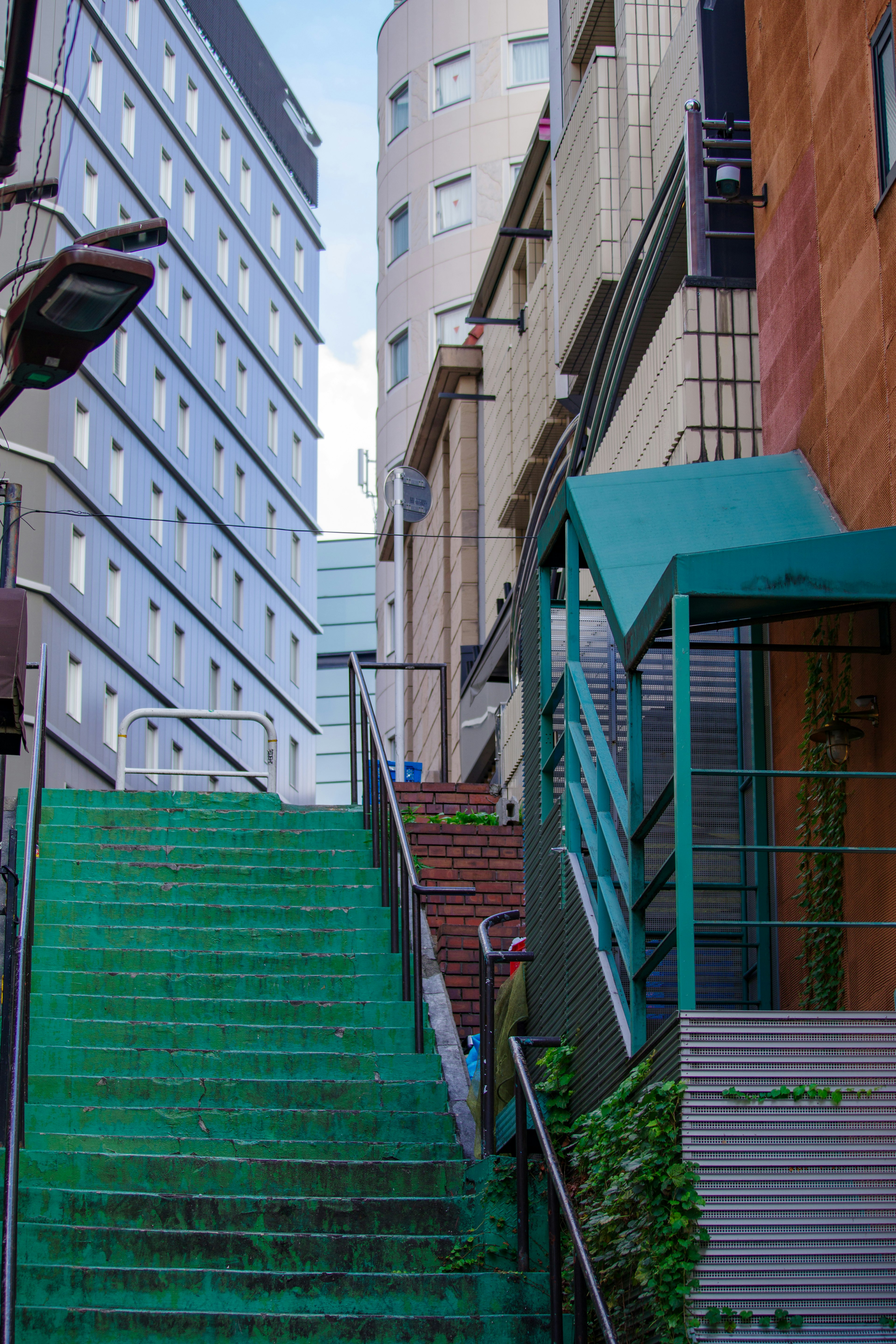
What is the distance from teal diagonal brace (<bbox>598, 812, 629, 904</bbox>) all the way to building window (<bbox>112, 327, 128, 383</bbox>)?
107 feet

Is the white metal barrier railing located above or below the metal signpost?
below

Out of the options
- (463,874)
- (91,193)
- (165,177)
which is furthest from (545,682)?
(165,177)

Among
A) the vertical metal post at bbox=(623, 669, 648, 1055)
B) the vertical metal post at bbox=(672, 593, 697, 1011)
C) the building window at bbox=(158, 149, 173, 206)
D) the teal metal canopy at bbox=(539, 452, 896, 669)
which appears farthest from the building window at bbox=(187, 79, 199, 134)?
the vertical metal post at bbox=(672, 593, 697, 1011)

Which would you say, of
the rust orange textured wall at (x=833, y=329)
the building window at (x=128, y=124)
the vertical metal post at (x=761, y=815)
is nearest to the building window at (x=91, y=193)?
the building window at (x=128, y=124)

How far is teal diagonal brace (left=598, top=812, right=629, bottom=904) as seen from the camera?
5.96m

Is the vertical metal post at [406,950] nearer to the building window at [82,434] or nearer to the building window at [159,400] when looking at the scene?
the building window at [82,434]

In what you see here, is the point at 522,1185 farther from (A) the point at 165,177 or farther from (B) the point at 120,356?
(A) the point at 165,177

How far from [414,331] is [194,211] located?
12.8 m

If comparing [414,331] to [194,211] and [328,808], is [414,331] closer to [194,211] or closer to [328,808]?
[194,211]

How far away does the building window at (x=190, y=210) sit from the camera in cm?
4228

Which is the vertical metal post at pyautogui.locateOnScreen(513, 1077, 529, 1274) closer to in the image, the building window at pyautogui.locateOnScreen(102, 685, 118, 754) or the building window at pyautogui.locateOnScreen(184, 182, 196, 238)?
the building window at pyautogui.locateOnScreen(102, 685, 118, 754)

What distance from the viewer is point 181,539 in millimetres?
40469

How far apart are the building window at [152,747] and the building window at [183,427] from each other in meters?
6.98

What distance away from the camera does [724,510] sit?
716 cm
